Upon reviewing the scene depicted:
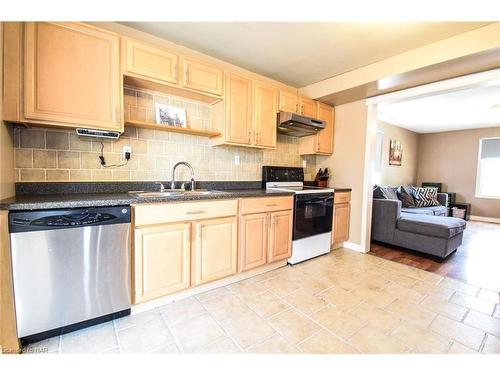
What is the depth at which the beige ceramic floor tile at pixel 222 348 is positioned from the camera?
1.35 meters

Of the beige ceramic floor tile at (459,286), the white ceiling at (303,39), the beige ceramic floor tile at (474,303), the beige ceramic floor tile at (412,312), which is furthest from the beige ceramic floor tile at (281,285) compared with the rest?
the white ceiling at (303,39)

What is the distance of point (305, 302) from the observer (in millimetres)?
1904

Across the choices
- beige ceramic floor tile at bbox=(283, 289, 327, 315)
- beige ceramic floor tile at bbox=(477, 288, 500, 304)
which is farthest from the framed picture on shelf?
beige ceramic floor tile at bbox=(283, 289, 327, 315)

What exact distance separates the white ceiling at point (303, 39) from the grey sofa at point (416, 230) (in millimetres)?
2073

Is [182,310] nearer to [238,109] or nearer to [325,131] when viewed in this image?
[238,109]

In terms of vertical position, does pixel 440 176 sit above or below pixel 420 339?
above

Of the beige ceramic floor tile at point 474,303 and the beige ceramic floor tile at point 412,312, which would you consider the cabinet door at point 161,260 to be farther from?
the beige ceramic floor tile at point 474,303

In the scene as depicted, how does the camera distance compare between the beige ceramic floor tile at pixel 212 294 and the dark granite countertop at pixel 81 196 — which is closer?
the dark granite countertop at pixel 81 196

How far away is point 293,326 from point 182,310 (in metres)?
0.88

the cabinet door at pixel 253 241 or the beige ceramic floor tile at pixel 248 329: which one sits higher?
the cabinet door at pixel 253 241

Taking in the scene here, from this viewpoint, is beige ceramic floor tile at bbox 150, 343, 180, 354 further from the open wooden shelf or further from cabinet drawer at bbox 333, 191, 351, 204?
cabinet drawer at bbox 333, 191, 351, 204

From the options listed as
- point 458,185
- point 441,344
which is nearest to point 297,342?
point 441,344

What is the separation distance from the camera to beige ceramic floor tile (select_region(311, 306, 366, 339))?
155 centimetres

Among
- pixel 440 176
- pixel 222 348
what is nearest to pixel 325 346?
pixel 222 348
